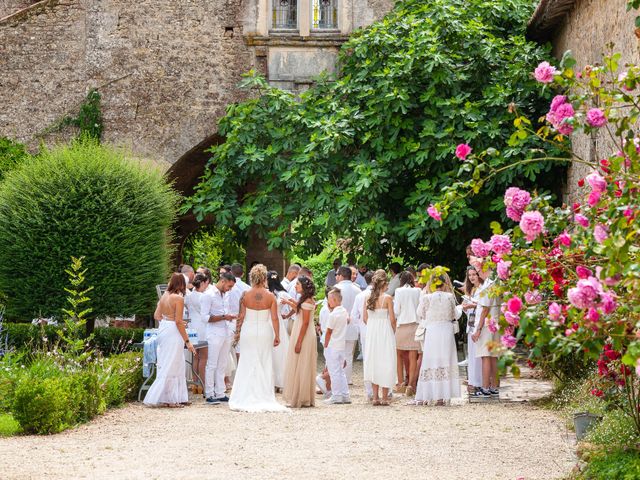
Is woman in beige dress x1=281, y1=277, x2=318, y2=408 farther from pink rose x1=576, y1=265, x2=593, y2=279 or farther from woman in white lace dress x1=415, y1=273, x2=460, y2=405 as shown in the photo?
pink rose x1=576, y1=265, x2=593, y2=279

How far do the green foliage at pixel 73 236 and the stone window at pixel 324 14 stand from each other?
5.40m

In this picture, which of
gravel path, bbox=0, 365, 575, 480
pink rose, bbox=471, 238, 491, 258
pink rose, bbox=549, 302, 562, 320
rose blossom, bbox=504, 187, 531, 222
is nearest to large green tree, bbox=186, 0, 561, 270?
gravel path, bbox=0, 365, 575, 480

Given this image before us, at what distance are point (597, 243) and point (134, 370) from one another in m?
7.93

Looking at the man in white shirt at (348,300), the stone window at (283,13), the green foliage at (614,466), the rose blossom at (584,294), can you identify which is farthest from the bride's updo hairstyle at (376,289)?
the stone window at (283,13)

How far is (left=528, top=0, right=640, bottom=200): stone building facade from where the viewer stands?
12.1 metres

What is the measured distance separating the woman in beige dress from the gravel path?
375 millimetres

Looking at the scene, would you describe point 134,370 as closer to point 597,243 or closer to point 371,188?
point 371,188

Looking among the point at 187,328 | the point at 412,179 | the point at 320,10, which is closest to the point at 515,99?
the point at 412,179

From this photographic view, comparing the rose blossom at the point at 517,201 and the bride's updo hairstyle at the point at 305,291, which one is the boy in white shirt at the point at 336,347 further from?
the rose blossom at the point at 517,201

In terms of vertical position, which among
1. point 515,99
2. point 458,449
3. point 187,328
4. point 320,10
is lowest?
point 458,449

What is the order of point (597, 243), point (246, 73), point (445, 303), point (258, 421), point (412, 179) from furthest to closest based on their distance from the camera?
1. point (246, 73)
2. point (412, 179)
3. point (445, 303)
4. point (258, 421)
5. point (597, 243)

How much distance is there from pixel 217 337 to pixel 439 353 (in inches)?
108

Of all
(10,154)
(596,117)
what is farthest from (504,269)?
(10,154)

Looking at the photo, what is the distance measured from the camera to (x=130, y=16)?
20984mm
